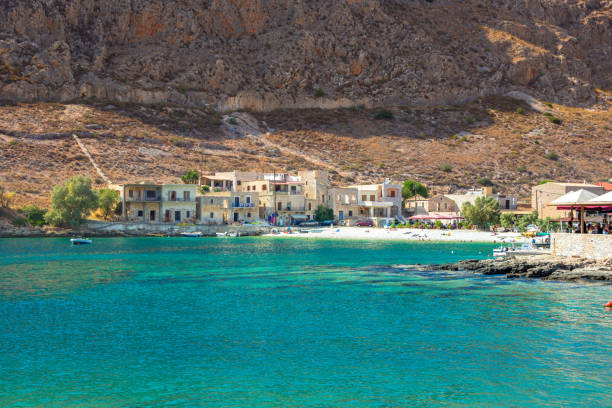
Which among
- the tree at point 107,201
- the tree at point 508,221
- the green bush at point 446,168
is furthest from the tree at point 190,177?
the green bush at point 446,168

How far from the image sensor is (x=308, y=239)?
61.7 meters

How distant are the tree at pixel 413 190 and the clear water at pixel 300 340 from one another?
4621cm

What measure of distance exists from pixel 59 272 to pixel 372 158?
6463 cm

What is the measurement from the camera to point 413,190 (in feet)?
259

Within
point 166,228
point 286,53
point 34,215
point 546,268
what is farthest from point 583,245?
point 286,53

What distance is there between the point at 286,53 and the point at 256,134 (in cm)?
2176

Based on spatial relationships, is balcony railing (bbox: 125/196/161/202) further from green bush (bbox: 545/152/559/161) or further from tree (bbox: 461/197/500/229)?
green bush (bbox: 545/152/559/161)

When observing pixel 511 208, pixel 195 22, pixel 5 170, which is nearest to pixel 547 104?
pixel 511 208

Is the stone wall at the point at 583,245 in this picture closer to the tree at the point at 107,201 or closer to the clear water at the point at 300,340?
the clear water at the point at 300,340

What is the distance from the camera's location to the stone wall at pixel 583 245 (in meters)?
28.2

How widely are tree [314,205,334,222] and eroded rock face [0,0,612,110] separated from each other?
134 feet

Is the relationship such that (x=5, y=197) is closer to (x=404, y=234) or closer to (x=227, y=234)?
(x=227, y=234)

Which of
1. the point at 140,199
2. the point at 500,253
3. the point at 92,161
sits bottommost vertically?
the point at 500,253

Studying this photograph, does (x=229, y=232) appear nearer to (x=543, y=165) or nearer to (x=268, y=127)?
(x=268, y=127)
